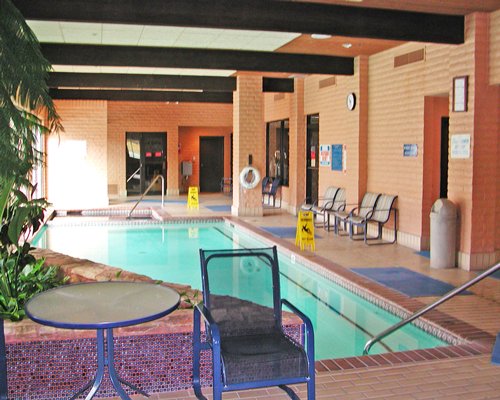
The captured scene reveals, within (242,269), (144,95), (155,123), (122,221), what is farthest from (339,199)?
(155,123)

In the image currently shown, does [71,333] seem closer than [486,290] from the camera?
Yes

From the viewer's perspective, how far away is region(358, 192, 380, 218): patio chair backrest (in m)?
10.3

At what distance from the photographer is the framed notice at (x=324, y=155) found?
12617mm

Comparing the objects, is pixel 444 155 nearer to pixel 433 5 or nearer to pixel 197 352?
pixel 433 5

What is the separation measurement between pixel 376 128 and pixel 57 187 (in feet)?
31.4

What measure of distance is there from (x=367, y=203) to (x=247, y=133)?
378cm

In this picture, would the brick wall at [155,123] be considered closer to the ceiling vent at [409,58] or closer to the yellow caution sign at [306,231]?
the ceiling vent at [409,58]

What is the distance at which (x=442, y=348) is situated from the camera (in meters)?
4.41

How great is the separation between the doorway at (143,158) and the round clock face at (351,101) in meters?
10.00

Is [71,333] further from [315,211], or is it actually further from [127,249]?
[315,211]

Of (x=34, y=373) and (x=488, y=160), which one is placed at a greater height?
(x=488, y=160)

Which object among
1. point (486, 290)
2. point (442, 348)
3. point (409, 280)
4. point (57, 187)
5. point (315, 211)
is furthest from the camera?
point (57, 187)

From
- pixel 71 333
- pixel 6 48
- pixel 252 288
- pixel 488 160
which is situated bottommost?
pixel 252 288

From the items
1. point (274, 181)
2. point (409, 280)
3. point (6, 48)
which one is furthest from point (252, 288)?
point (274, 181)
